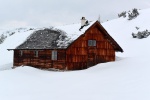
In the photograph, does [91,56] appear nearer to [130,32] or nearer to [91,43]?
[91,43]

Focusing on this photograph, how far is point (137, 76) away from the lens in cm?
2561

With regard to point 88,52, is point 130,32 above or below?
above

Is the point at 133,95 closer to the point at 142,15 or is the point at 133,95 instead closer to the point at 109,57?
the point at 109,57

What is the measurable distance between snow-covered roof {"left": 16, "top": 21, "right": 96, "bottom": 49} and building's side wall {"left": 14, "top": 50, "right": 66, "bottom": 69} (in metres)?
0.75

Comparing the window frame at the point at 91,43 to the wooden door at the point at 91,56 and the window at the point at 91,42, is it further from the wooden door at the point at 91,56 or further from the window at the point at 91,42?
the wooden door at the point at 91,56

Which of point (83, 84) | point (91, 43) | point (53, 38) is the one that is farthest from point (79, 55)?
point (83, 84)

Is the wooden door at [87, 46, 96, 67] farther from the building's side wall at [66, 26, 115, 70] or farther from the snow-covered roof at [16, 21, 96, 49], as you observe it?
the snow-covered roof at [16, 21, 96, 49]

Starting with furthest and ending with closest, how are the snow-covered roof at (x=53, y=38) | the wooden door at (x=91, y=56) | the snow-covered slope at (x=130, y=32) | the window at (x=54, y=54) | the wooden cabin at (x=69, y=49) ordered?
the snow-covered slope at (x=130, y=32) < the wooden door at (x=91, y=56) < the window at (x=54, y=54) < the snow-covered roof at (x=53, y=38) < the wooden cabin at (x=69, y=49)

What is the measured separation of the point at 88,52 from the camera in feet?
122

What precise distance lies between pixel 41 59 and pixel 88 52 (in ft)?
19.8

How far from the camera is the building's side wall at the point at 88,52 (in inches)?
1414

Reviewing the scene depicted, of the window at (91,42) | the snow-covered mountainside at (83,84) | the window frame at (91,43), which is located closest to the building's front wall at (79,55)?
the window frame at (91,43)

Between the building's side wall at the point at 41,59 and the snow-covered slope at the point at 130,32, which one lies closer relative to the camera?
the building's side wall at the point at 41,59

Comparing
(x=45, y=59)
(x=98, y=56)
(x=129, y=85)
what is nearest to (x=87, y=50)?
(x=98, y=56)
